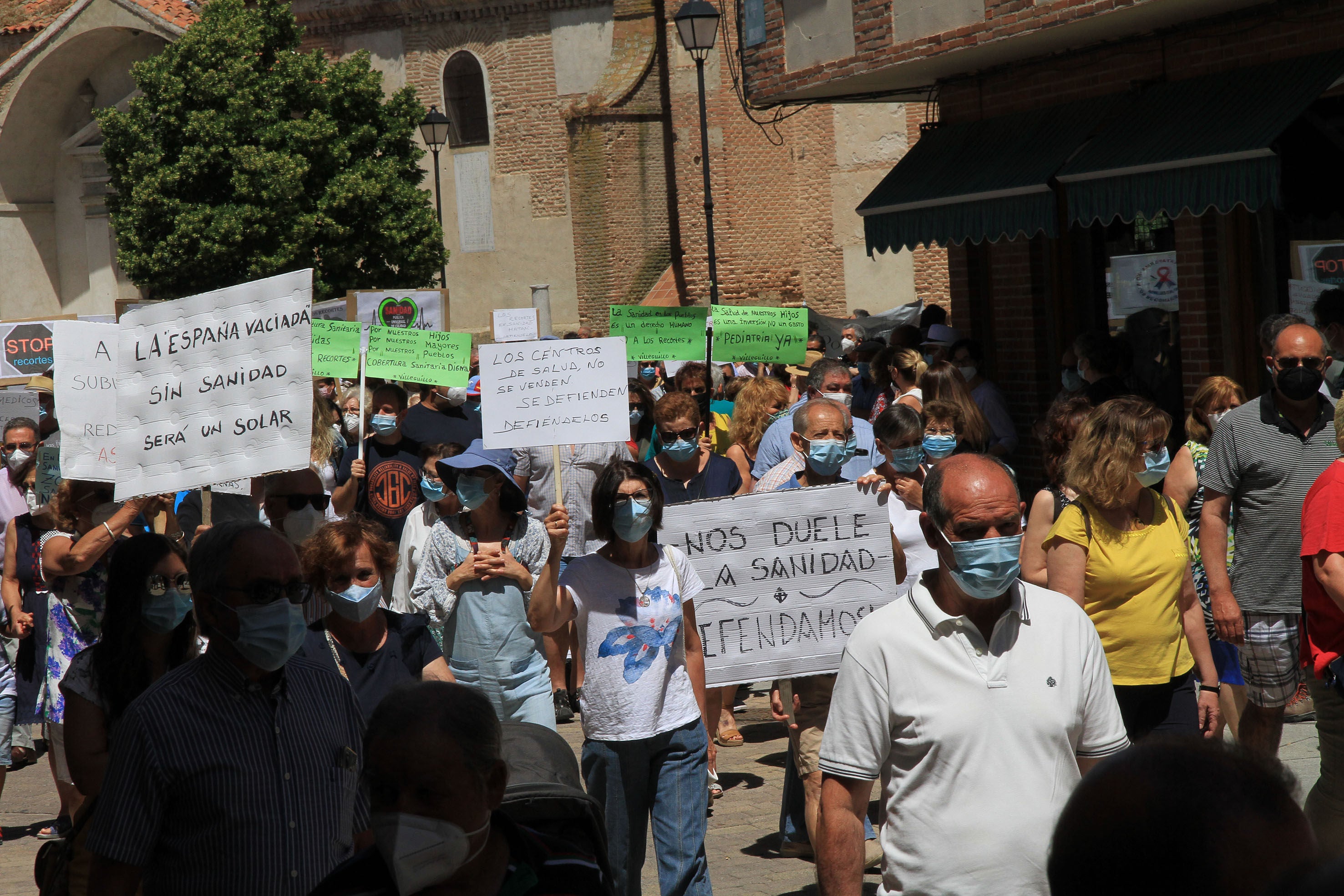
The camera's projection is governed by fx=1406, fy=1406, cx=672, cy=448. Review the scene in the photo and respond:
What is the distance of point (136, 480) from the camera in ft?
19.5

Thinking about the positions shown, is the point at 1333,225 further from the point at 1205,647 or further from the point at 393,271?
the point at 393,271

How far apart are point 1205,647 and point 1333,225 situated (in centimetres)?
596

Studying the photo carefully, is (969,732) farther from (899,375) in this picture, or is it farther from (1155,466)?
(899,375)

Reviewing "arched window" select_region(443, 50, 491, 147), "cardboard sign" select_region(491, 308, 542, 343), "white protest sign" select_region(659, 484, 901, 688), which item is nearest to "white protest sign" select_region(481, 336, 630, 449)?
"white protest sign" select_region(659, 484, 901, 688)

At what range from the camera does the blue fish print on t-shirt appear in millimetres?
5215

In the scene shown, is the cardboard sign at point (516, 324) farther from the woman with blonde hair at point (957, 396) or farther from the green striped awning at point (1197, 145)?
the woman with blonde hair at point (957, 396)

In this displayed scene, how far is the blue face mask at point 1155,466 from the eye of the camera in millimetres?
5691

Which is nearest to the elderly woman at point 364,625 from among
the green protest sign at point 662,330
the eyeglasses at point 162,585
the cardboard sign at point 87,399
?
the eyeglasses at point 162,585

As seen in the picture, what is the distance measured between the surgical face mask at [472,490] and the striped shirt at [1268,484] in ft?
10.6

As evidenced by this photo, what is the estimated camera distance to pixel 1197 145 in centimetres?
1000

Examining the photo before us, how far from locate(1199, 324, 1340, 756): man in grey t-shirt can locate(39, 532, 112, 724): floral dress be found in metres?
5.04

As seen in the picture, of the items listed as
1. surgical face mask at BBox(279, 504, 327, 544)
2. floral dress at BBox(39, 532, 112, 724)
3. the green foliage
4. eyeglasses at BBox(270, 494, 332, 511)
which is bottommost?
floral dress at BBox(39, 532, 112, 724)

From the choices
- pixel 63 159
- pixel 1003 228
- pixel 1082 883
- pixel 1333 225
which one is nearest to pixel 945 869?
pixel 1082 883

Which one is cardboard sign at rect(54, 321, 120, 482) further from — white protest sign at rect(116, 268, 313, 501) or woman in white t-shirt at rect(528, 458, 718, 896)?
woman in white t-shirt at rect(528, 458, 718, 896)
